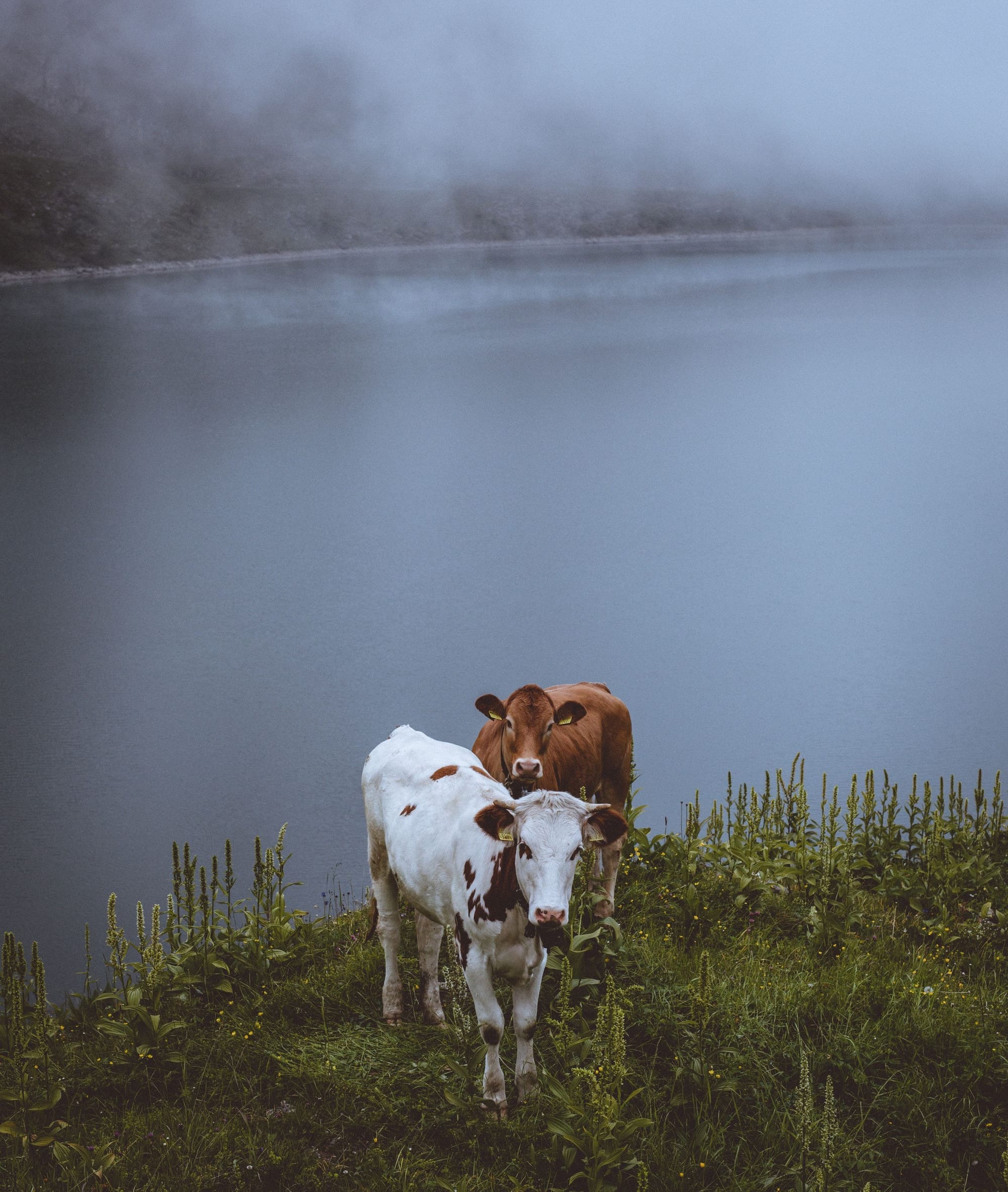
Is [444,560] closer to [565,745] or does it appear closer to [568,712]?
[565,745]

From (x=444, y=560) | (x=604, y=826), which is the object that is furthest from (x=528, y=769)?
(x=444, y=560)

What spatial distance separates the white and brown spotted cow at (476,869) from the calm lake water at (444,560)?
4576 mm

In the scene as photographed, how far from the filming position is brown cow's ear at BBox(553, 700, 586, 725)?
6020mm

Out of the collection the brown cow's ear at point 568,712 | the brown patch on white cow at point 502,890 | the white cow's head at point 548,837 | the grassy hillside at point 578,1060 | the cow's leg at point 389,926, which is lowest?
the grassy hillside at point 578,1060

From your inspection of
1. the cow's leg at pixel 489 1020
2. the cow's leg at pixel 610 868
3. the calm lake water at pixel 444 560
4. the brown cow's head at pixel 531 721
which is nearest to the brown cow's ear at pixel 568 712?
the brown cow's head at pixel 531 721

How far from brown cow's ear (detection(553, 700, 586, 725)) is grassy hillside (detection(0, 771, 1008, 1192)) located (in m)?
0.86

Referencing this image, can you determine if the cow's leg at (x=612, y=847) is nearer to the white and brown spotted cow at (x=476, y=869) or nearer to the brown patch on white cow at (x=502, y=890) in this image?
the white and brown spotted cow at (x=476, y=869)

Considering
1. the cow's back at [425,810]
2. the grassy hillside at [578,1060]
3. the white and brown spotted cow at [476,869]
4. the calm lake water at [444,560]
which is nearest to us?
the white and brown spotted cow at [476,869]

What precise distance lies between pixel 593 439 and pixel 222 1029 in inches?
1023

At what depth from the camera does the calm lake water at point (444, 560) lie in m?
12.8

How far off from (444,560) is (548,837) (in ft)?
53.1

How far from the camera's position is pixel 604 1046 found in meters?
4.32

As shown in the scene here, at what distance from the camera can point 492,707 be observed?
620 centimetres

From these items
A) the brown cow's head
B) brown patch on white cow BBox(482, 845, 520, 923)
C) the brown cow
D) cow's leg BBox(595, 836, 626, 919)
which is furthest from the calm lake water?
brown patch on white cow BBox(482, 845, 520, 923)
